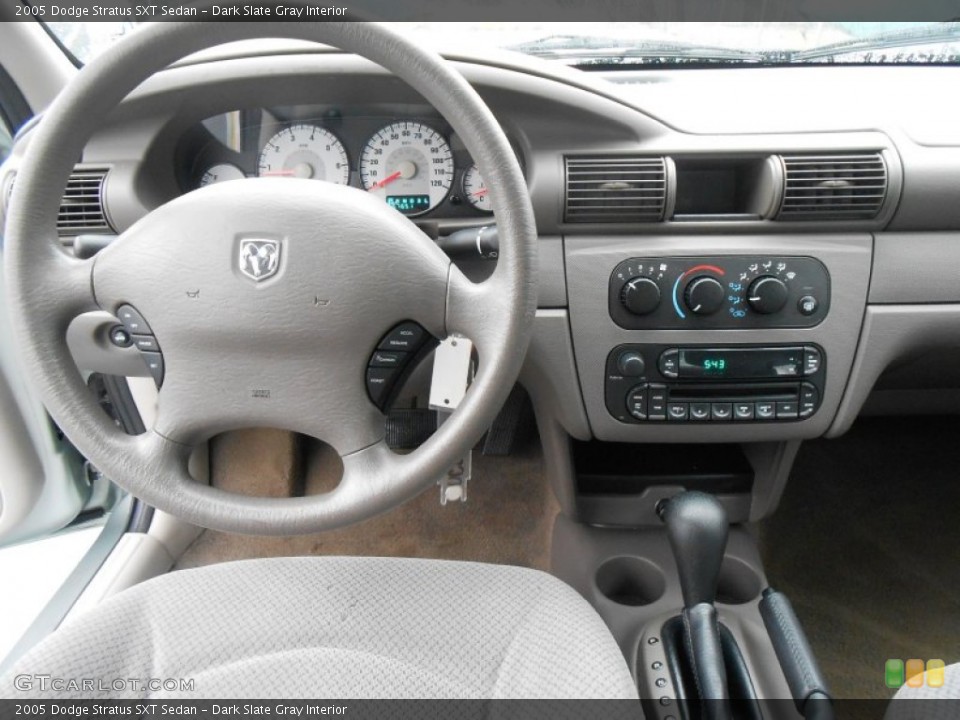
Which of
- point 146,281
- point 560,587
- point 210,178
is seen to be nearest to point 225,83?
point 210,178

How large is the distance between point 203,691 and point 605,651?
0.49 m

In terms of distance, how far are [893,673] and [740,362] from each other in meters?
0.88

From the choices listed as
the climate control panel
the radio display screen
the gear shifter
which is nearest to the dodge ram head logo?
the climate control panel

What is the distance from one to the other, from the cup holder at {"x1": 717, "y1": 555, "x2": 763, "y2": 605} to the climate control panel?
0.53 m

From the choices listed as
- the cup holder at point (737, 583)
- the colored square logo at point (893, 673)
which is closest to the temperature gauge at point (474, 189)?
the cup holder at point (737, 583)

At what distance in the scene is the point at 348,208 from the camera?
29.1 inches

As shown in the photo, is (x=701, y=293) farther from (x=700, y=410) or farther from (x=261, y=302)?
(x=261, y=302)

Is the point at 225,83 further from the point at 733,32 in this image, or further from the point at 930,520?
the point at 930,520

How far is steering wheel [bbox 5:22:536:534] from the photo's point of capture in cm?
69

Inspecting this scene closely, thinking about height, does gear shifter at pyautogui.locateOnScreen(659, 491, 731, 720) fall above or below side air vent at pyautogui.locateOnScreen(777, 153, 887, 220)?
below

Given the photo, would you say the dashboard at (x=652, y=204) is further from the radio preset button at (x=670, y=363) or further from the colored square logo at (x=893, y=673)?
the colored square logo at (x=893, y=673)

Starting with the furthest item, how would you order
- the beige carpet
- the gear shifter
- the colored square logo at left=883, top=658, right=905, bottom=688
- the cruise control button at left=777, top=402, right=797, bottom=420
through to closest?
1. the beige carpet
2. the colored square logo at left=883, top=658, right=905, bottom=688
3. the cruise control button at left=777, top=402, right=797, bottom=420
4. the gear shifter

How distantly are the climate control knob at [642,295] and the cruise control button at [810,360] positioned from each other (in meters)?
0.26

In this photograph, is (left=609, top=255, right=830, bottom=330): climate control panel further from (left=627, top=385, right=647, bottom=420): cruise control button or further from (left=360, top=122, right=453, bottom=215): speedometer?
(left=360, top=122, right=453, bottom=215): speedometer
